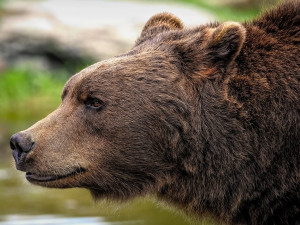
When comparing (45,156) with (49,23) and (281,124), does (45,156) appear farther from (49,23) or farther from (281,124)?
(49,23)

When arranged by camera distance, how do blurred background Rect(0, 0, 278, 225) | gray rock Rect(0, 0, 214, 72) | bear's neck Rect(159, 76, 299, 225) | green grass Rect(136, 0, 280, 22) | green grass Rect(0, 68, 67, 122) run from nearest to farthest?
bear's neck Rect(159, 76, 299, 225), green grass Rect(0, 68, 67, 122), blurred background Rect(0, 0, 278, 225), gray rock Rect(0, 0, 214, 72), green grass Rect(136, 0, 280, 22)

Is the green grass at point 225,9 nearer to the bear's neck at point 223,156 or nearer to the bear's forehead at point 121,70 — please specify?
the bear's forehead at point 121,70

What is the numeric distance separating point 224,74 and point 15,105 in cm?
921

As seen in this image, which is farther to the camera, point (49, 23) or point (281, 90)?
point (49, 23)

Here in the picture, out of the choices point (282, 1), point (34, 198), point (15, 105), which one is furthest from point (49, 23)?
point (282, 1)

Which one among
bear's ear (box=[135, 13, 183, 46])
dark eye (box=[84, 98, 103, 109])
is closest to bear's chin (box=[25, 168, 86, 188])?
dark eye (box=[84, 98, 103, 109])

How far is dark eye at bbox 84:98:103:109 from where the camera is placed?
5496 mm

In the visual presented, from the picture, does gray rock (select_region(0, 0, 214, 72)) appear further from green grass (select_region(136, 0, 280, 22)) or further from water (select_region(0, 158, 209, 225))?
water (select_region(0, 158, 209, 225))

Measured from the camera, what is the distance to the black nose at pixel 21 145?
5.34 meters

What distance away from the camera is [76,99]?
18.3 ft

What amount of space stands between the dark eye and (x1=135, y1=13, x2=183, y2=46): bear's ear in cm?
72

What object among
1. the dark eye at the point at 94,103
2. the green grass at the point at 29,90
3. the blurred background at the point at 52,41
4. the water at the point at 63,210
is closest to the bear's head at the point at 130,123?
the dark eye at the point at 94,103

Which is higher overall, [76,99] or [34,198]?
[76,99]

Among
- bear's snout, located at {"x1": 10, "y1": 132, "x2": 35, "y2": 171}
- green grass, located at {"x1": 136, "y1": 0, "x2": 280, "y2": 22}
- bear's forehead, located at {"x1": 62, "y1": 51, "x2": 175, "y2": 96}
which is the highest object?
bear's forehead, located at {"x1": 62, "y1": 51, "x2": 175, "y2": 96}
